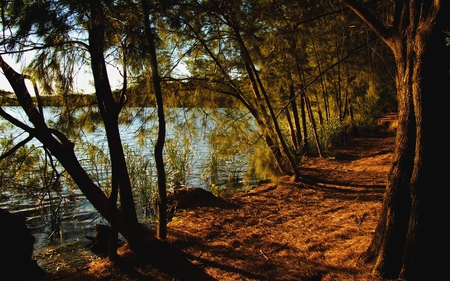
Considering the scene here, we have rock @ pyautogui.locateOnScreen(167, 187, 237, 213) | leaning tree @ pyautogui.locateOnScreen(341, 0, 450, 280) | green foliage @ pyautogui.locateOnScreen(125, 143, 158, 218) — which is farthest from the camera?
green foliage @ pyautogui.locateOnScreen(125, 143, 158, 218)

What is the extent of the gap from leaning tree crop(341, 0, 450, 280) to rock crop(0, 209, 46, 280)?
3635mm

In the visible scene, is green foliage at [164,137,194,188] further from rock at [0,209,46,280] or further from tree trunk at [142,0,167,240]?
rock at [0,209,46,280]

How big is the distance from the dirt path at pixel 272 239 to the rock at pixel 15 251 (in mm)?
555

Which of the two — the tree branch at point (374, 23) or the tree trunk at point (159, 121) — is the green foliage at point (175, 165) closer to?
the tree trunk at point (159, 121)

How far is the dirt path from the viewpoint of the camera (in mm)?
2861

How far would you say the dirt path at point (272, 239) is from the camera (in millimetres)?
2861

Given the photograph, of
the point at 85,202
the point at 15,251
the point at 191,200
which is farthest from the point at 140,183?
the point at 15,251

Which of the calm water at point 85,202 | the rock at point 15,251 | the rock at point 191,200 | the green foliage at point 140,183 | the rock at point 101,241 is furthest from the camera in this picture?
the green foliage at point 140,183

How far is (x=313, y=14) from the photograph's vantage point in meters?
4.66

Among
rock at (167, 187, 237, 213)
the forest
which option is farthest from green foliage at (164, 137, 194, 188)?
rock at (167, 187, 237, 213)

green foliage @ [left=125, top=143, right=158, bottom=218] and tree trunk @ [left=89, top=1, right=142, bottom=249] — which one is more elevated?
tree trunk @ [left=89, top=1, right=142, bottom=249]

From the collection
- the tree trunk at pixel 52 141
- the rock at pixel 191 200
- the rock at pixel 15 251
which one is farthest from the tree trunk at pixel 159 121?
the rock at pixel 191 200

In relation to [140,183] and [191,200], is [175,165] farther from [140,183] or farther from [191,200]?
[191,200]

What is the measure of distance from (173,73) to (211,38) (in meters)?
1.22
